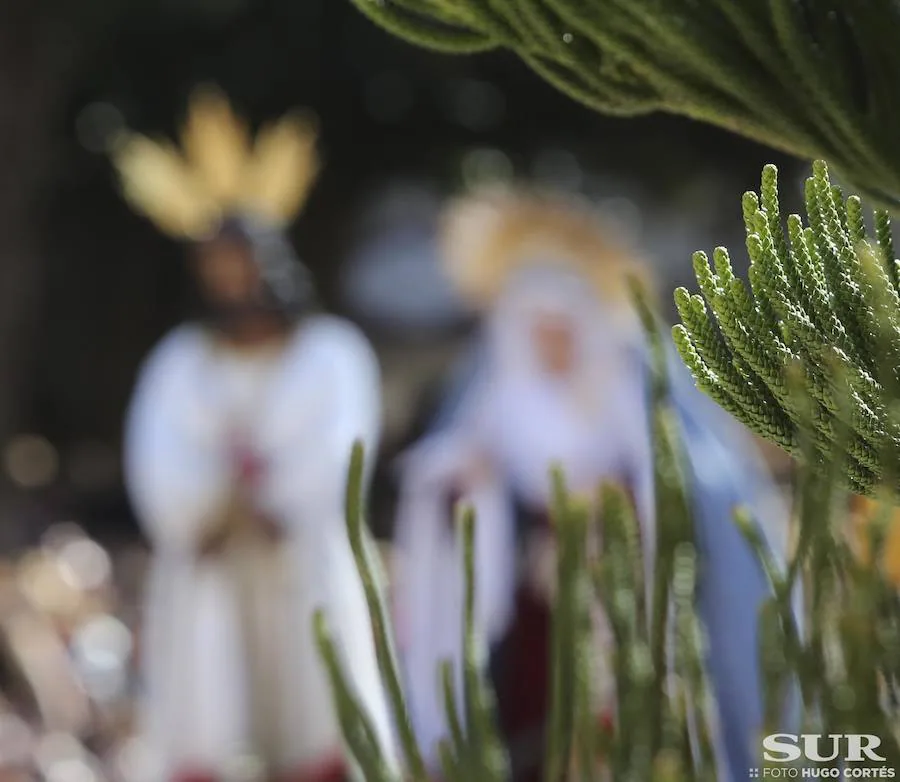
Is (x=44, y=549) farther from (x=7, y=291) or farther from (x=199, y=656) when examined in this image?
(x=199, y=656)

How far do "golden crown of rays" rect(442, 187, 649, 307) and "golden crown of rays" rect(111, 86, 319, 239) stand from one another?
0.37 m

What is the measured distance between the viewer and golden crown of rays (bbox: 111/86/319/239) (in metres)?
2.28

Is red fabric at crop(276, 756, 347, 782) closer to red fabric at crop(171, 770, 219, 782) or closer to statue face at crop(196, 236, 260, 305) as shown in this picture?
red fabric at crop(171, 770, 219, 782)

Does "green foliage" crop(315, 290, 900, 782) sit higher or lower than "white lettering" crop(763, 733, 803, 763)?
higher

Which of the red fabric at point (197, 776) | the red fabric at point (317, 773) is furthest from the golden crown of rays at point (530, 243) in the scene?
the red fabric at point (197, 776)

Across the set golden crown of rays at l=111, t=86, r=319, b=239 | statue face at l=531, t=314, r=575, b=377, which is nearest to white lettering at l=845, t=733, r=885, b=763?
statue face at l=531, t=314, r=575, b=377

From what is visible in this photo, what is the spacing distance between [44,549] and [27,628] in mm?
463

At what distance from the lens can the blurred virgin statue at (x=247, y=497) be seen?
1990mm

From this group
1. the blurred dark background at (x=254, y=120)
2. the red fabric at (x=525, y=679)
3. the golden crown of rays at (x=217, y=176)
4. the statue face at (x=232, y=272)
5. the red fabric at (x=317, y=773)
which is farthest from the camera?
the blurred dark background at (x=254, y=120)

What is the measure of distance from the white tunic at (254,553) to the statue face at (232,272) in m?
0.10

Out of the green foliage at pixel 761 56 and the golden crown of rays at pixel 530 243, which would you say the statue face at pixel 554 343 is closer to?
the golden crown of rays at pixel 530 243

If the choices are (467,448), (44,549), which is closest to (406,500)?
(467,448)

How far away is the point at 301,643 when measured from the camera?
2016mm

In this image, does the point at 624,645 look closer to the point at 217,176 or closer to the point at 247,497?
the point at 247,497
